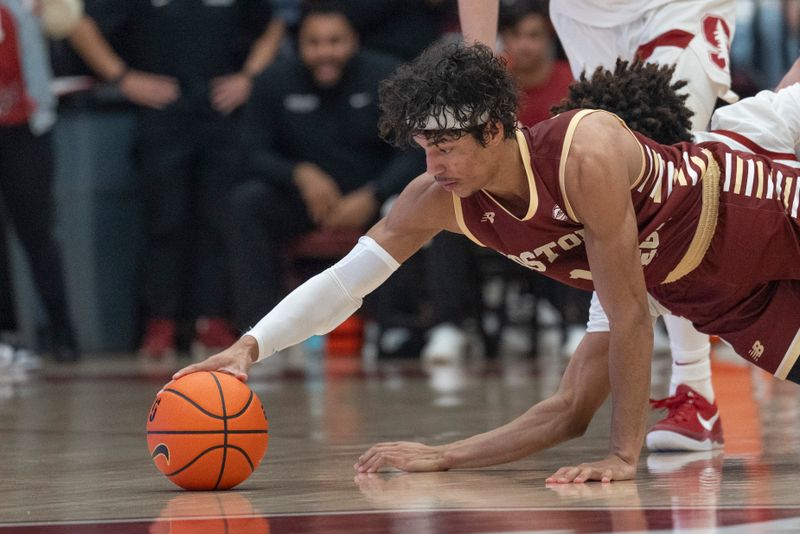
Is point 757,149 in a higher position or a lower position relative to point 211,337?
higher

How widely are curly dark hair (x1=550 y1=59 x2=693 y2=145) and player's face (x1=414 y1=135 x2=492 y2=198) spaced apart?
1.90 ft

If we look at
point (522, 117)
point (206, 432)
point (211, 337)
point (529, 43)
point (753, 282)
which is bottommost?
point (211, 337)

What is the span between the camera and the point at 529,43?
9164 millimetres

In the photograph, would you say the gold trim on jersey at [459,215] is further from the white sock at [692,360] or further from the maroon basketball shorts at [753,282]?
the white sock at [692,360]

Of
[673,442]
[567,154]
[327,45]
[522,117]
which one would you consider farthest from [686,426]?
[327,45]

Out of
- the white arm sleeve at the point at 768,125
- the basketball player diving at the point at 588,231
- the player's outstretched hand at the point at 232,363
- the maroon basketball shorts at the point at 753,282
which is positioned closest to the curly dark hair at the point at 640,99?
the basketball player diving at the point at 588,231

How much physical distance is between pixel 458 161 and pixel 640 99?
0.74 metres

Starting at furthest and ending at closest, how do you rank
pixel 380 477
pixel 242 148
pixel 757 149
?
1. pixel 242 148
2. pixel 757 149
3. pixel 380 477

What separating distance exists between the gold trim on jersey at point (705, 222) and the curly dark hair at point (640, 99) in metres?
0.23

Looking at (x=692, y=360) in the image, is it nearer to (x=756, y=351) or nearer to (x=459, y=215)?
(x=756, y=351)

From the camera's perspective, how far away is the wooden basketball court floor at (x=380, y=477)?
117 inches

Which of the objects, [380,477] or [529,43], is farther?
[529,43]

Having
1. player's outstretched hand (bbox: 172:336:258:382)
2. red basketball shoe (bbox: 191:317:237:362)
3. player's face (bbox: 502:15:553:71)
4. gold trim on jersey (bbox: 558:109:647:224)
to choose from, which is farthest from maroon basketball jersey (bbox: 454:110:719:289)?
red basketball shoe (bbox: 191:317:237:362)

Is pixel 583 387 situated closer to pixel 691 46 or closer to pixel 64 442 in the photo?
pixel 691 46
